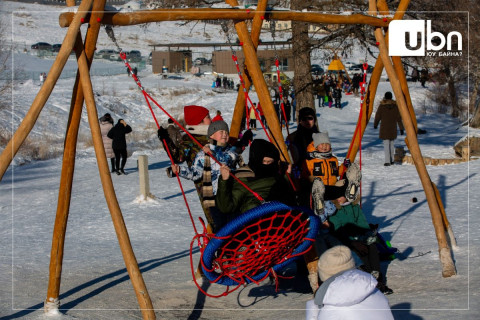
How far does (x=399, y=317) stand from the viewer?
5.57 metres

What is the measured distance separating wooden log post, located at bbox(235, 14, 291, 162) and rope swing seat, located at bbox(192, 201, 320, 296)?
1.14m

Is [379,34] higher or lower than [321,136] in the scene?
higher

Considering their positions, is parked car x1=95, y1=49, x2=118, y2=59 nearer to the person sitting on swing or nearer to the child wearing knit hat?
the child wearing knit hat

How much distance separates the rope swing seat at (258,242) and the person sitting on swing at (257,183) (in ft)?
1.15

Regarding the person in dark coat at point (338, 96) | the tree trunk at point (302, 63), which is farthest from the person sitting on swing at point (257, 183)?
the person in dark coat at point (338, 96)

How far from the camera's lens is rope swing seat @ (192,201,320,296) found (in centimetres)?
534

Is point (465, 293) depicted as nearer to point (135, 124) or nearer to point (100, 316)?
point (100, 316)

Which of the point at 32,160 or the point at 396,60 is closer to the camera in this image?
the point at 396,60

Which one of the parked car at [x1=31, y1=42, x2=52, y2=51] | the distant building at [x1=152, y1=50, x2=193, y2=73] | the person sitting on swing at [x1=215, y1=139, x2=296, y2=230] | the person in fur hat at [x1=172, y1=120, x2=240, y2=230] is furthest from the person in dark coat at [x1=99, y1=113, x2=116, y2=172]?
the parked car at [x1=31, y1=42, x2=52, y2=51]

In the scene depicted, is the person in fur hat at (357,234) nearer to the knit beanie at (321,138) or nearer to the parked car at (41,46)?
the knit beanie at (321,138)

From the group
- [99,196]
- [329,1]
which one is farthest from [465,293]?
[329,1]

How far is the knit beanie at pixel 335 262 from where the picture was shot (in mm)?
3566

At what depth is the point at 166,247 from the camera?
9336mm

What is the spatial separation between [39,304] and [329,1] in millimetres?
10853
